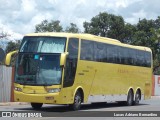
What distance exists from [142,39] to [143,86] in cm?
4818

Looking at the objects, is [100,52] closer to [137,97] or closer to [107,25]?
[137,97]

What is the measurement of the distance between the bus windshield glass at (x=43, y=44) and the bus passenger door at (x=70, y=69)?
0.41 meters

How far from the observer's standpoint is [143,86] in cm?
3008

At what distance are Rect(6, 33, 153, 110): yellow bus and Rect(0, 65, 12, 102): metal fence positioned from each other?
16.0ft

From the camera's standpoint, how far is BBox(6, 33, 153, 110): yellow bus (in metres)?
19.9

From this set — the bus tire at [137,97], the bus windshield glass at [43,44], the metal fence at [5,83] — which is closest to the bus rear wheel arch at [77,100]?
the bus windshield glass at [43,44]

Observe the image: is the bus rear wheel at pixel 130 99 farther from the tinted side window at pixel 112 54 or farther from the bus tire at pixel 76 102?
the bus tire at pixel 76 102

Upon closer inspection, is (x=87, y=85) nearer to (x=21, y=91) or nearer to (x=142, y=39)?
(x=21, y=91)

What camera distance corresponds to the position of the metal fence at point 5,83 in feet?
85.5

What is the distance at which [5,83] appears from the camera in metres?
26.3

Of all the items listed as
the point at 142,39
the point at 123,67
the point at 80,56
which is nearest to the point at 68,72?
the point at 80,56

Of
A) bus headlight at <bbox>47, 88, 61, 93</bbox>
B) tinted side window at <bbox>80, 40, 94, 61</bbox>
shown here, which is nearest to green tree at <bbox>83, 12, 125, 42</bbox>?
tinted side window at <bbox>80, 40, 94, 61</bbox>

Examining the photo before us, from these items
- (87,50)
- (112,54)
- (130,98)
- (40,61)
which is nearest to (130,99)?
(130,98)

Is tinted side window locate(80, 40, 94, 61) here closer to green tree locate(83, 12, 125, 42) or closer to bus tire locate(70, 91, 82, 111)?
bus tire locate(70, 91, 82, 111)
